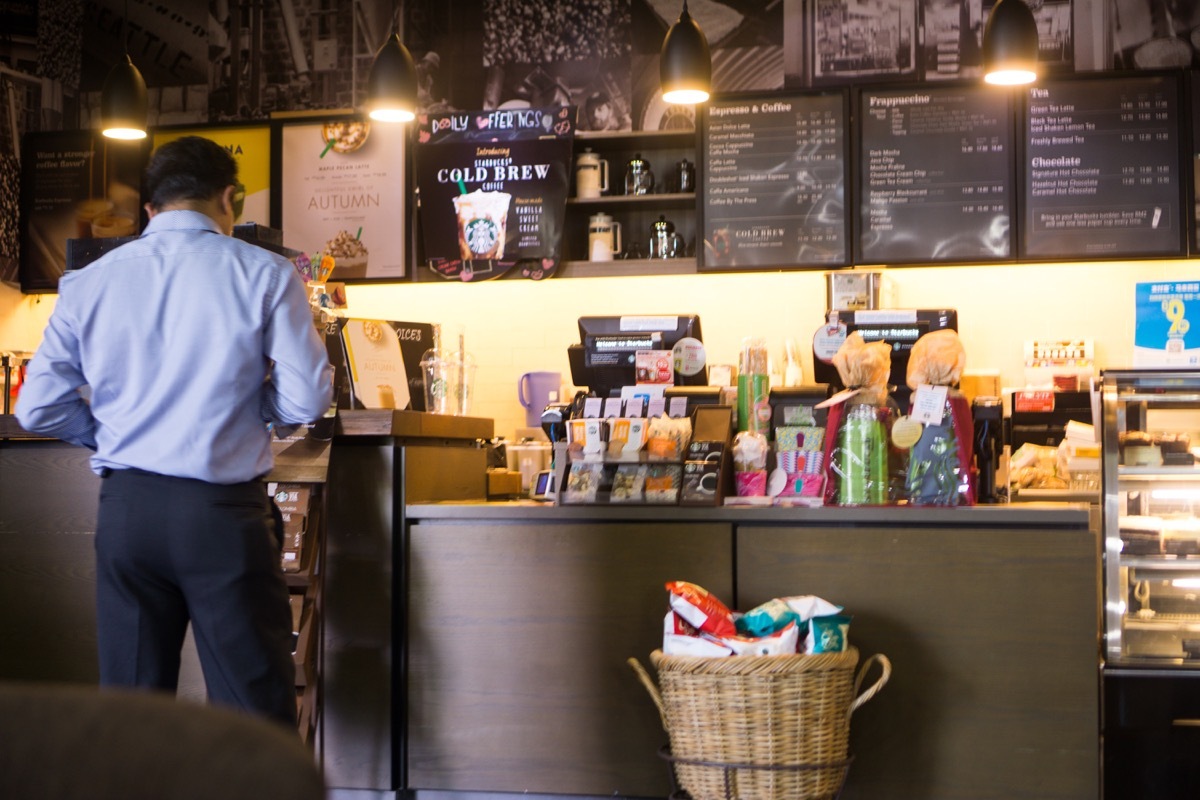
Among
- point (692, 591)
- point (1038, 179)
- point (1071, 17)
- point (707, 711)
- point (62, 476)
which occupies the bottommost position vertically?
point (707, 711)

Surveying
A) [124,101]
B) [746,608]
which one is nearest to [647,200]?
[124,101]

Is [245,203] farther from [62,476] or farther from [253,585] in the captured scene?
[253,585]

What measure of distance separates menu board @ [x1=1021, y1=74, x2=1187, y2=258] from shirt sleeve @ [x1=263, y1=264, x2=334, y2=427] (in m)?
3.22

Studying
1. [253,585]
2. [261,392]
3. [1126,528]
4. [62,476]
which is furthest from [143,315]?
[1126,528]

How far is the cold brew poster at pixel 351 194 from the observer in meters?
5.16

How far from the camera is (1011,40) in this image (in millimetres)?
3828

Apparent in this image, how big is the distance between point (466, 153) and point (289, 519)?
8.86 ft

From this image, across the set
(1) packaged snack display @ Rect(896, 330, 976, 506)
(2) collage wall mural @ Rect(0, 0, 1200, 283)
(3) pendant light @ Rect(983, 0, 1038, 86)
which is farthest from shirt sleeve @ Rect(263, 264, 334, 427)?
(2) collage wall mural @ Rect(0, 0, 1200, 283)

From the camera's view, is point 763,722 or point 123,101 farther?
point 123,101

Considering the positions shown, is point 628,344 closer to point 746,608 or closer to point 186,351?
point 746,608

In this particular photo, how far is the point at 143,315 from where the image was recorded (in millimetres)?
2213

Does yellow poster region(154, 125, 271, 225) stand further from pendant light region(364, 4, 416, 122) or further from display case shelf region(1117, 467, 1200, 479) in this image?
display case shelf region(1117, 467, 1200, 479)

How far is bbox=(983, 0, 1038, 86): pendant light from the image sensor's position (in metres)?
3.83

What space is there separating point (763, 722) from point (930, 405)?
83cm
